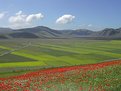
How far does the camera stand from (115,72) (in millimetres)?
26875

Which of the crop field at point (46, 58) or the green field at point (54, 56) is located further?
the green field at point (54, 56)

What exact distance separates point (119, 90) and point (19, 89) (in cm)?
695

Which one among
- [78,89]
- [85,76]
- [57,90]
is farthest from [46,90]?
[85,76]

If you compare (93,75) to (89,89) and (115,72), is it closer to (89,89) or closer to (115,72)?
(115,72)

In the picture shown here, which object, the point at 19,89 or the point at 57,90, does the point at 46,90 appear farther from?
the point at 19,89

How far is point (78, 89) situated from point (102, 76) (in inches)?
272

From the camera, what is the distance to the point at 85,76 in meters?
25.4

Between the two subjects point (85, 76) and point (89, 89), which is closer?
point (89, 89)

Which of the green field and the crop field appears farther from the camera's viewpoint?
the green field

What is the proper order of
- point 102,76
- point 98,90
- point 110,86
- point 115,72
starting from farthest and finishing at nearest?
point 115,72 → point 102,76 → point 110,86 → point 98,90

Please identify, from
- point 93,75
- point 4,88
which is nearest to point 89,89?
point 4,88

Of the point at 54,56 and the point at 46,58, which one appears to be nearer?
Answer: the point at 46,58

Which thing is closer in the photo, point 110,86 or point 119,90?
point 119,90

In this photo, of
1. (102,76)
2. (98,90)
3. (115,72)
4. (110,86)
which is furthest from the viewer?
(115,72)
